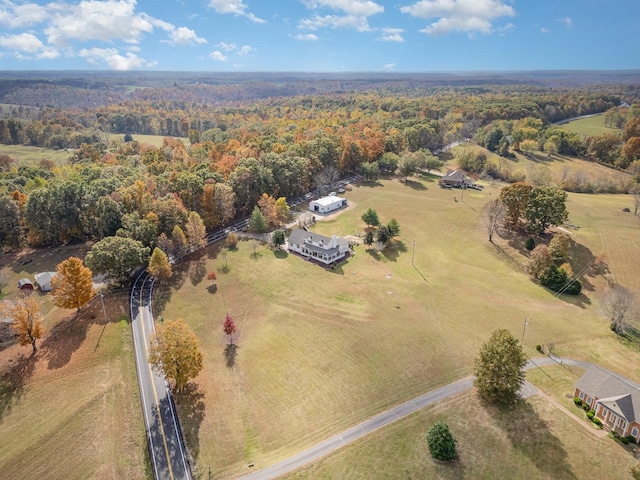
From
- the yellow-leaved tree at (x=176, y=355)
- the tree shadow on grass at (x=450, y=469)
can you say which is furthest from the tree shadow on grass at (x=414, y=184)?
the tree shadow on grass at (x=450, y=469)

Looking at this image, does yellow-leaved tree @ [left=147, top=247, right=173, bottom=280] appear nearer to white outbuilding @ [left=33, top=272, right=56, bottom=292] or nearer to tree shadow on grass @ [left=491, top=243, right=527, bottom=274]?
white outbuilding @ [left=33, top=272, right=56, bottom=292]

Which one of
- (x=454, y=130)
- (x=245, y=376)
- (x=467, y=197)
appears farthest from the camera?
(x=454, y=130)

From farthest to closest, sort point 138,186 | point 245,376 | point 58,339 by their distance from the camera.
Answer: point 138,186, point 58,339, point 245,376

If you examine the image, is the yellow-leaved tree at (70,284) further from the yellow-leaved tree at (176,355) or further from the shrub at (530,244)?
the shrub at (530,244)

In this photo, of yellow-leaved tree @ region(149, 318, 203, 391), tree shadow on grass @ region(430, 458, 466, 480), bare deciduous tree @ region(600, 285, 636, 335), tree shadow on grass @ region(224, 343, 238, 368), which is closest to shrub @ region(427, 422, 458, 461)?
tree shadow on grass @ region(430, 458, 466, 480)

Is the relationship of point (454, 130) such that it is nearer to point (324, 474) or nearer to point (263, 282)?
point (263, 282)

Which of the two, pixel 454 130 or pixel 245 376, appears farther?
pixel 454 130

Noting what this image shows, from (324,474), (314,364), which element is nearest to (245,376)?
(314,364)
